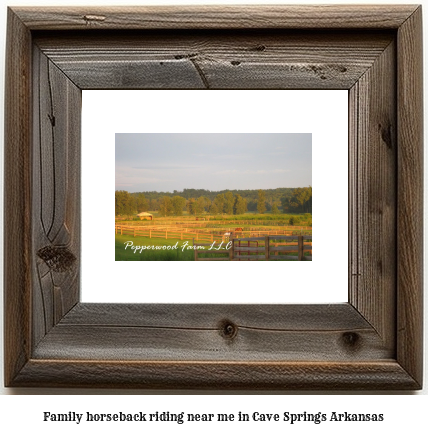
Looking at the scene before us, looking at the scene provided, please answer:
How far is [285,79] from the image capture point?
1.72 feet

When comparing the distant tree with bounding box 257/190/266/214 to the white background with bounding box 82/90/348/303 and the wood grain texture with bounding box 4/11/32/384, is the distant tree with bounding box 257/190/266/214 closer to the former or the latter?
the white background with bounding box 82/90/348/303

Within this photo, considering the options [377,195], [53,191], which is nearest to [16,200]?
[53,191]

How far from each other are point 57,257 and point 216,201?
0.64 feet

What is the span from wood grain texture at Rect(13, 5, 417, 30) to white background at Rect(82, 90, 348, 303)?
0.24 ft

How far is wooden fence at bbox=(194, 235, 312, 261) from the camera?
0.53m

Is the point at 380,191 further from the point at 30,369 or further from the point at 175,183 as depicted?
the point at 30,369

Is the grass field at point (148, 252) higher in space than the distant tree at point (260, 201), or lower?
lower

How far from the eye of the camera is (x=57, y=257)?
20.8 inches

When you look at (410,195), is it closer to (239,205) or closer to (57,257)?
(239,205)

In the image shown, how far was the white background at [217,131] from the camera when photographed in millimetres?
528

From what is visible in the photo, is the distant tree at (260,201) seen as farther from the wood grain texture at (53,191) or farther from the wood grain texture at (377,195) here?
the wood grain texture at (53,191)

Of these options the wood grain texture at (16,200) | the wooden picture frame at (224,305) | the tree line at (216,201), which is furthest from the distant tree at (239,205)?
the wood grain texture at (16,200)

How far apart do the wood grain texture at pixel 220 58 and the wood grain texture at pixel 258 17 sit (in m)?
0.01

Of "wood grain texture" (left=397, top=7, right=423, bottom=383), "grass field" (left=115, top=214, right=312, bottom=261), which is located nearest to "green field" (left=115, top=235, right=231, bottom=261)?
"grass field" (left=115, top=214, right=312, bottom=261)
